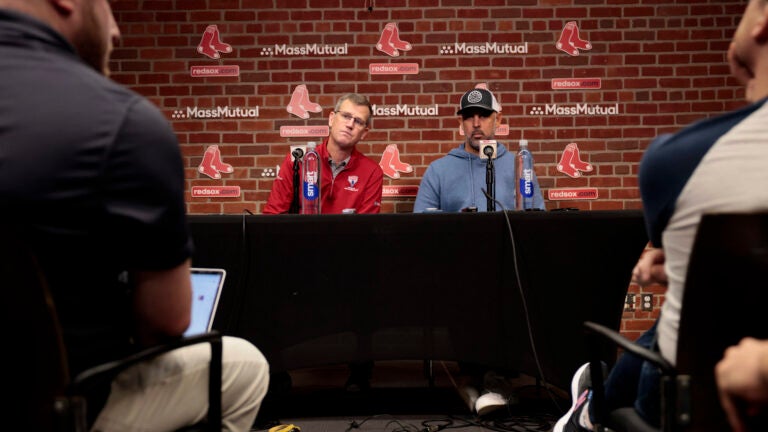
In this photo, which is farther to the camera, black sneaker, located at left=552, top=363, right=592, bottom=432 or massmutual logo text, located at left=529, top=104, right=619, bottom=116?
massmutual logo text, located at left=529, top=104, right=619, bottom=116

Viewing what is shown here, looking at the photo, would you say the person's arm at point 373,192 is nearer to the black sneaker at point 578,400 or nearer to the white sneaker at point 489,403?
the white sneaker at point 489,403

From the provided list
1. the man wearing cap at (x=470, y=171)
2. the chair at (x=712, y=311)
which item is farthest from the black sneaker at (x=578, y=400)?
the man wearing cap at (x=470, y=171)

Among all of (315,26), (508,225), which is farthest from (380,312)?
A: (315,26)

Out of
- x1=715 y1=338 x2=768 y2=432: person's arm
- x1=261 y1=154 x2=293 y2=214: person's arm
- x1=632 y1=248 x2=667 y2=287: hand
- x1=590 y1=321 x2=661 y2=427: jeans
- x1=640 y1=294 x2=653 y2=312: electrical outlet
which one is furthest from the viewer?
x1=640 y1=294 x2=653 y2=312: electrical outlet

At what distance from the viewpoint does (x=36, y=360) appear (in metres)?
0.81

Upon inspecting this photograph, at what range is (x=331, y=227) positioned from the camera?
227cm

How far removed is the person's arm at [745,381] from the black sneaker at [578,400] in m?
0.70

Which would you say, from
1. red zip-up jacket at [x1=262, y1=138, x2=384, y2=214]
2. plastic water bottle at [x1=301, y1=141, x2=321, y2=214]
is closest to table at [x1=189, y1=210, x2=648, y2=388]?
plastic water bottle at [x1=301, y1=141, x2=321, y2=214]

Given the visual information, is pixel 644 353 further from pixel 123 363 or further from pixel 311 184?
pixel 311 184

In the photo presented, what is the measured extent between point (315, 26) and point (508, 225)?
231 centimetres

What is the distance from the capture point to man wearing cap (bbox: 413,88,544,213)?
133 inches

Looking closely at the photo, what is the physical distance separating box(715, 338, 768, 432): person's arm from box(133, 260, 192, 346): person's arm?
0.77 meters

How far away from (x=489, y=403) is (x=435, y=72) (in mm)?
2274

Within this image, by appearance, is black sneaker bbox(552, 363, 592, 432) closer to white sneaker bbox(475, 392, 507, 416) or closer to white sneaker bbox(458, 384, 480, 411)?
white sneaker bbox(475, 392, 507, 416)
